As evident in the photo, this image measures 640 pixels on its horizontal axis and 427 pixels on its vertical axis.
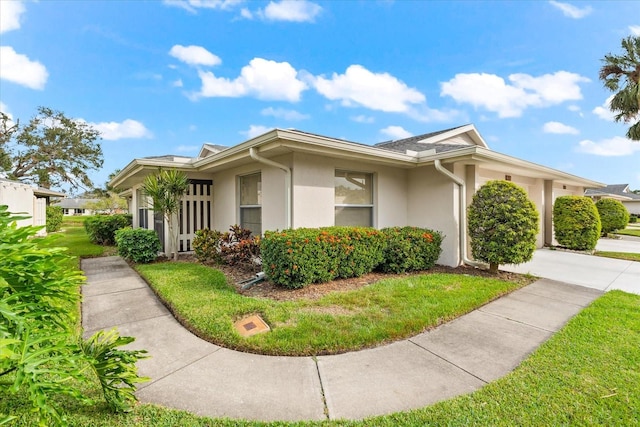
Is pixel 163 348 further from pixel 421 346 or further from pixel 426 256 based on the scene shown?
pixel 426 256

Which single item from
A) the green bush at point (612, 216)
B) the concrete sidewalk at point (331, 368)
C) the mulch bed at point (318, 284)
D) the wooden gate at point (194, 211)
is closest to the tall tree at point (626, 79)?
the green bush at point (612, 216)

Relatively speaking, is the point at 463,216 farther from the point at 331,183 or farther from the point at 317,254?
the point at 317,254

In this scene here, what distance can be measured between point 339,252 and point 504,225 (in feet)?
11.6

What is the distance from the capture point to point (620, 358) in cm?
298

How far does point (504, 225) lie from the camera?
6027 millimetres

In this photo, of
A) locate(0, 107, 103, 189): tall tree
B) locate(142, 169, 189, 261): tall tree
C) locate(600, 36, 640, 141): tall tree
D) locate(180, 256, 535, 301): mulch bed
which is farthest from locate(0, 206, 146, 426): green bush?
locate(0, 107, 103, 189): tall tree

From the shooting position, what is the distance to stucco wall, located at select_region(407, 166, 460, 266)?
698cm

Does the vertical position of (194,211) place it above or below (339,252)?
above

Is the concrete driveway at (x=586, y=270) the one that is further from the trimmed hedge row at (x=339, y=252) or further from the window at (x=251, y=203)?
the window at (x=251, y=203)

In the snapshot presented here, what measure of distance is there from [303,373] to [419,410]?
1.08 metres

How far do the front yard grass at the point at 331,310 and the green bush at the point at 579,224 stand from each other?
20.8 ft

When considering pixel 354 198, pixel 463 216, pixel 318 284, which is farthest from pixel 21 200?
pixel 463 216

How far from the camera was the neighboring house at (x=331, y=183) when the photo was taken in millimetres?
6016

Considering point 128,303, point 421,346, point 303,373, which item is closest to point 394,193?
point 421,346
